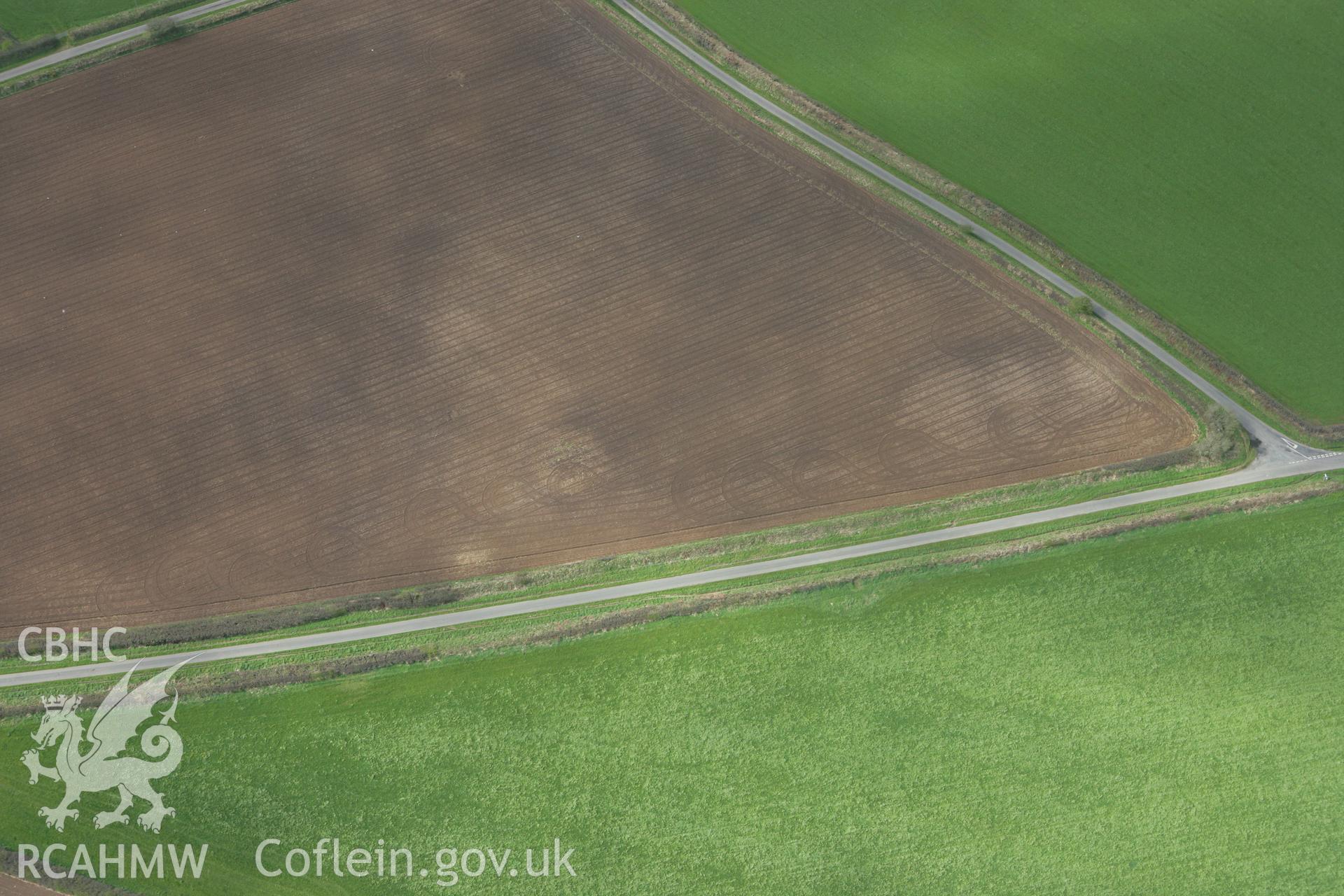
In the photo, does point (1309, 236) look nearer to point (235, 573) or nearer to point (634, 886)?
point (634, 886)

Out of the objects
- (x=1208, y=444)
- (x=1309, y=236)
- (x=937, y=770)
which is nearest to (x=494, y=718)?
(x=937, y=770)

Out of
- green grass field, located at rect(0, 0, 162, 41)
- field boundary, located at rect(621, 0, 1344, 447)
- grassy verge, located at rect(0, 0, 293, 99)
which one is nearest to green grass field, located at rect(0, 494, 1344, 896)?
field boundary, located at rect(621, 0, 1344, 447)

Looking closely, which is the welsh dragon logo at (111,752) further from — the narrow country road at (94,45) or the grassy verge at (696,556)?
the narrow country road at (94,45)

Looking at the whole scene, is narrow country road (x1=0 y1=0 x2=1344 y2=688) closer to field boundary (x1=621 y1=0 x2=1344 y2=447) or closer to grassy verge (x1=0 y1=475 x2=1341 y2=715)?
grassy verge (x1=0 y1=475 x2=1341 y2=715)

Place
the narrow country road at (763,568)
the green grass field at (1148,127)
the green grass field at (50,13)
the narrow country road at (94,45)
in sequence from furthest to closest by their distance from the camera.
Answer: the green grass field at (50,13) < the narrow country road at (94,45) < the green grass field at (1148,127) < the narrow country road at (763,568)

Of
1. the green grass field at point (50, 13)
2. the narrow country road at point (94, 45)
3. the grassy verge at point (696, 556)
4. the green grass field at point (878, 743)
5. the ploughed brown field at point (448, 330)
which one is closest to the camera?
the green grass field at point (878, 743)

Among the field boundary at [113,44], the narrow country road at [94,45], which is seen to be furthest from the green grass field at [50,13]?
the narrow country road at [94,45]
